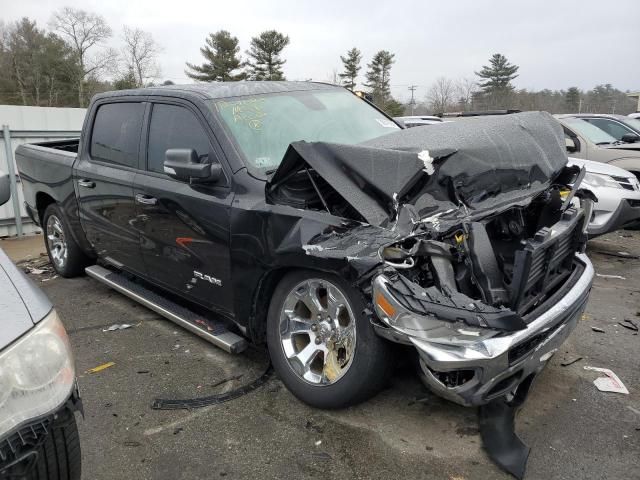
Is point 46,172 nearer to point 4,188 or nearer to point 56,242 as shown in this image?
point 56,242

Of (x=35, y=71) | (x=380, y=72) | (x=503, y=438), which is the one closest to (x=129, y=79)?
(x=35, y=71)

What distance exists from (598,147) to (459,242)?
21.0ft

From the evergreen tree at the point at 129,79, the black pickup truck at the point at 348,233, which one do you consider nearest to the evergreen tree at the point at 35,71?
the evergreen tree at the point at 129,79

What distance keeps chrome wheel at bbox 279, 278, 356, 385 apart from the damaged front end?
0.30 meters

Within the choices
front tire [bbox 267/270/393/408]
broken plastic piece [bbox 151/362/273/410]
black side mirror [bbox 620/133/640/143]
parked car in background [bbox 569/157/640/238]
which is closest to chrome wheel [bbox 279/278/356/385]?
front tire [bbox 267/270/393/408]

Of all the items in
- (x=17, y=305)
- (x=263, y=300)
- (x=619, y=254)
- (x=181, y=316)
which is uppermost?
(x=17, y=305)

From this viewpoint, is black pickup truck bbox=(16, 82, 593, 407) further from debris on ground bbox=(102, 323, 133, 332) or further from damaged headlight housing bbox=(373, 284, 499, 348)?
debris on ground bbox=(102, 323, 133, 332)

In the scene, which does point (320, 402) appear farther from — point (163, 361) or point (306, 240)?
point (163, 361)

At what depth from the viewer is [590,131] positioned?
8289 millimetres

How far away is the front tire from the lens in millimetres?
2619

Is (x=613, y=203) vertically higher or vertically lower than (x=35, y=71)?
lower

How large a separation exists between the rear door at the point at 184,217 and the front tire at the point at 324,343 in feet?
1.58

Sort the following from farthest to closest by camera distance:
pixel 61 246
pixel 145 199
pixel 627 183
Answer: pixel 627 183 < pixel 61 246 < pixel 145 199

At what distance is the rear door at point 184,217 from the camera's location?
3.26 metres
